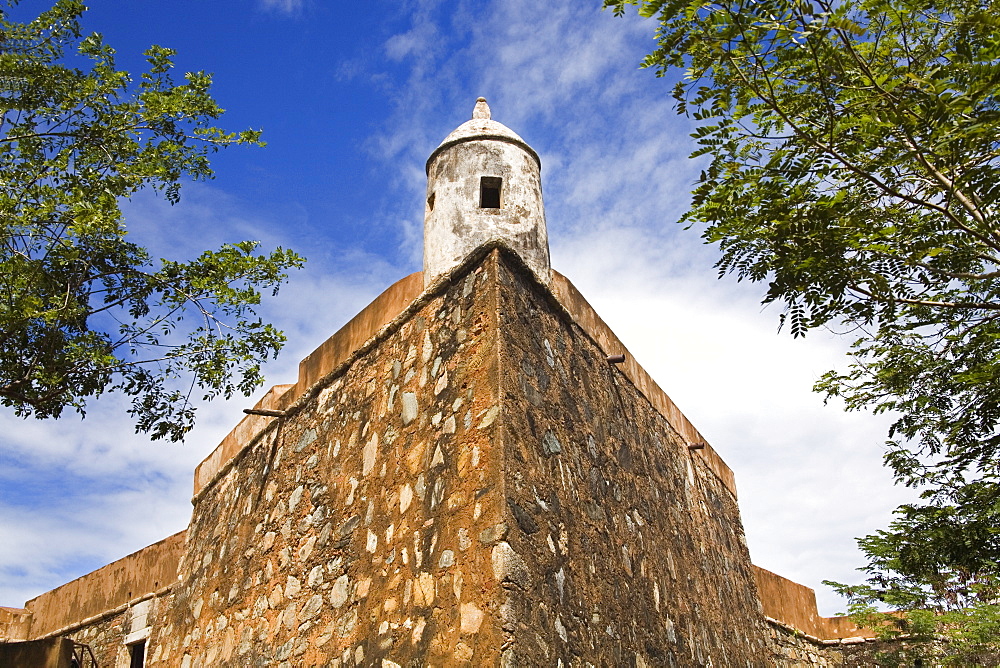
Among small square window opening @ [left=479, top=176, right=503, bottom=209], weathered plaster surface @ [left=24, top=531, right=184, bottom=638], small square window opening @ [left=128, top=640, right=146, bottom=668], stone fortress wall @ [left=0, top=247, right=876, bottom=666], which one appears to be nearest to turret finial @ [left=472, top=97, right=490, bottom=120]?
small square window opening @ [left=479, top=176, right=503, bottom=209]

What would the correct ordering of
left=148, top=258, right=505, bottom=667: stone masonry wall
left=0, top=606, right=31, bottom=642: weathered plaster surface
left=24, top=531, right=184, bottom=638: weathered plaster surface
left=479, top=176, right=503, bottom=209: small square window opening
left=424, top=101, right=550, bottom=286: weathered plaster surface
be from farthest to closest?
left=0, top=606, right=31, bottom=642: weathered plaster surface → left=24, top=531, right=184, bottom=638: weathered plaster surface → left=479, top=176, right=503, bottom=209: small square window opening → left=424, top=101, right=550, bottom=286: weathered plaster surface → left=148, top=258, right=505, bottom=667: stone masonry wall

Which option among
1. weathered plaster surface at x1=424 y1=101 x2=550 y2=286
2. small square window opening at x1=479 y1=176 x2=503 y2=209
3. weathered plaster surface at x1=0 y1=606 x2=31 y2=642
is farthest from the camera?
weathered plaster surface at x1=0 y1=606 x2=31 y2=642

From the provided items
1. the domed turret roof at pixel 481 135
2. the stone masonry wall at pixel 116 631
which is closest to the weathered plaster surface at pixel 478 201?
the domed turret roof at pixel 481 135

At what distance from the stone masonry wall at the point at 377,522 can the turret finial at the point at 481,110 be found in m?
1.91

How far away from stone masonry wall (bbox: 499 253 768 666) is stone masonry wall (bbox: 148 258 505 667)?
0.19 meters

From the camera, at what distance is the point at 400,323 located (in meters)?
5.08

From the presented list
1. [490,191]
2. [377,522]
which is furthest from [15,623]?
[490,191]

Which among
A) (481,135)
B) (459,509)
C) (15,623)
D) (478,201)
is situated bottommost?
(459,509)

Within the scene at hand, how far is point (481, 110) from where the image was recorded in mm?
6215

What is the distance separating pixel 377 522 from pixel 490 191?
2443mm

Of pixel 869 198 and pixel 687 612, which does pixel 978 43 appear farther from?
pixel 687 612

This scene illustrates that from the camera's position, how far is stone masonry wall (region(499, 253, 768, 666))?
3.85 meters

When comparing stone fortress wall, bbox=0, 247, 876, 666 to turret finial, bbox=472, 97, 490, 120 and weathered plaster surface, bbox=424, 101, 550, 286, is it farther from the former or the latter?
turret finial, bbox=472, 97, 490, 120

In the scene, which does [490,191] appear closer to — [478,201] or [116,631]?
[478,201]
